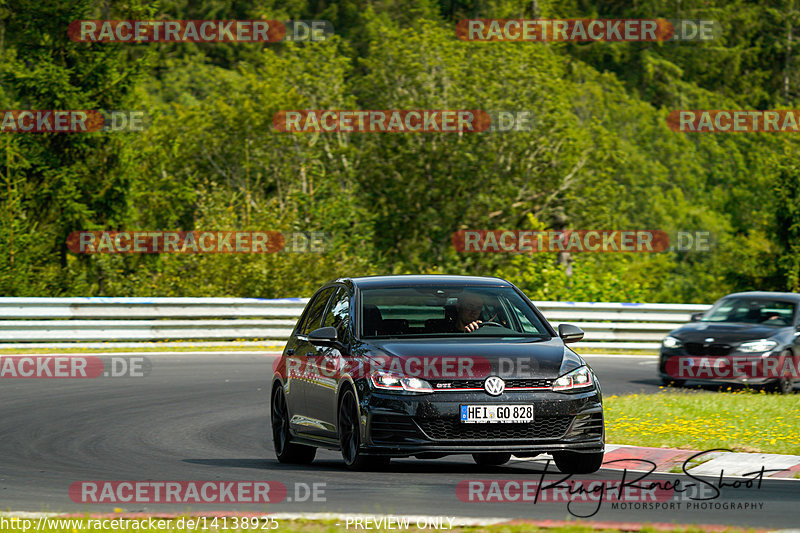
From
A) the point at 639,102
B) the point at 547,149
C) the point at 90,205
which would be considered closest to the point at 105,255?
the point at 90,205

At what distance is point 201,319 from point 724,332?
Answer: 34.2ft

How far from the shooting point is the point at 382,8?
66625 millimetres

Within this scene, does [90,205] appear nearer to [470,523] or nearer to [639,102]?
[470,523]

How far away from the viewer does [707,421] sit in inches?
537

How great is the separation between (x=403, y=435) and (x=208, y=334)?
51.8 feet

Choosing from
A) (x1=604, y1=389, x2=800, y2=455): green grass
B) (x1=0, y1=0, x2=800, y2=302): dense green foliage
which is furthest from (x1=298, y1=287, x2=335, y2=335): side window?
(x1=0, y1=0, x2=800, y2=302): dense green foliage

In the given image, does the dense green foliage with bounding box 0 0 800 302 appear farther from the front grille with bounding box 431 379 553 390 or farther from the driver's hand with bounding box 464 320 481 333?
the front grille with bounding box 431 379 553 390

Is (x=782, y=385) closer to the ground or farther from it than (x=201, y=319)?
closer to the ground

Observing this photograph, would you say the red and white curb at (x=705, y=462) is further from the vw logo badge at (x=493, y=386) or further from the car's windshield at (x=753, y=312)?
the car's windshield at (x=753, y=312)

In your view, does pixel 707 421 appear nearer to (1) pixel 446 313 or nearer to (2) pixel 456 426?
(1) pixel 446 313

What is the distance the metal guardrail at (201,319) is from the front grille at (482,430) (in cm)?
1488

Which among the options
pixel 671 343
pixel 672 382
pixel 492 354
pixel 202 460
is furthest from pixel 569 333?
pixel 672 382

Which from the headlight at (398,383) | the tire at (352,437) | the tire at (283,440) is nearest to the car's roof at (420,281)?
the tire at (352,437)

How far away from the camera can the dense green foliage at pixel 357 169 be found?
31344 mm
